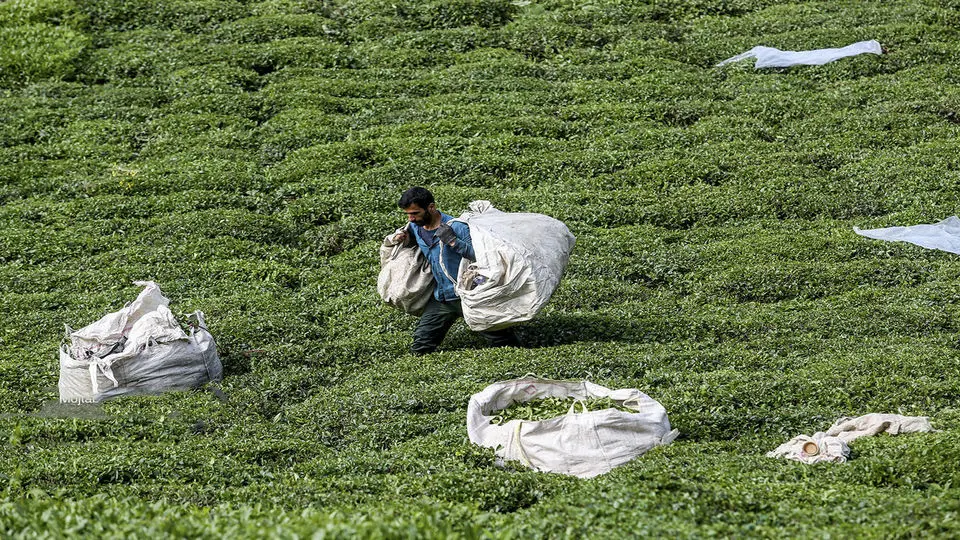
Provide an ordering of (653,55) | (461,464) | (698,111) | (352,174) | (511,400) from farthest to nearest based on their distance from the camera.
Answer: (653,55) < (698,111) < (352,174) < (511,400) < (461,464)

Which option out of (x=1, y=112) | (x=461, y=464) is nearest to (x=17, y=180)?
(x=1, y=112)

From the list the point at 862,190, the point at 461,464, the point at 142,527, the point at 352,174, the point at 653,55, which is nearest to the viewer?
the point at 142,527

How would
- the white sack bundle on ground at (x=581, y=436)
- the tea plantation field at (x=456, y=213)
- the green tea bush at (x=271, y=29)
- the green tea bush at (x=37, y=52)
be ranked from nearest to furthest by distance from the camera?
the tea plantation field at (x=456, y=213) < the white sack bundle on ground at (x=581, y=436) < the green tea bush at (x=37, y=52) < the green tea bush at (x=271, y=29)

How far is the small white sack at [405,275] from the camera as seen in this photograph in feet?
38.9

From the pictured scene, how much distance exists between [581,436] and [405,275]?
12.9 feet

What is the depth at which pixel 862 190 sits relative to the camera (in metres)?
16.6

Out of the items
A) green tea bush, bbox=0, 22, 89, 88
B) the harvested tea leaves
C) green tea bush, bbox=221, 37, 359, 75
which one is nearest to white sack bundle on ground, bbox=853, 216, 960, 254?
the harvested tea leaves

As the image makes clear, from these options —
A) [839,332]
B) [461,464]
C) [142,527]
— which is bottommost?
[839,332]

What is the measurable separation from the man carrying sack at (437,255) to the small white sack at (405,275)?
0.25 feet

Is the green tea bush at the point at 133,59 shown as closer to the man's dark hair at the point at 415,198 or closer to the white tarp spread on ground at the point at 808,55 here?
the white tarp spread on ground at the point at 808,55

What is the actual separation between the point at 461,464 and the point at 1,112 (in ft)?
52.6

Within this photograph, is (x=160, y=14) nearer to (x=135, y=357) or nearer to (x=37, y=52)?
(x=37, y=52)

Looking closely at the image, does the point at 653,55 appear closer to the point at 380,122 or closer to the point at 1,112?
the point at 380,122

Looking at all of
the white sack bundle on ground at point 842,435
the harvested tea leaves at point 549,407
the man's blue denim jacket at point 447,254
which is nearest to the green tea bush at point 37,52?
the man's blue denim jacket at point 447,254
